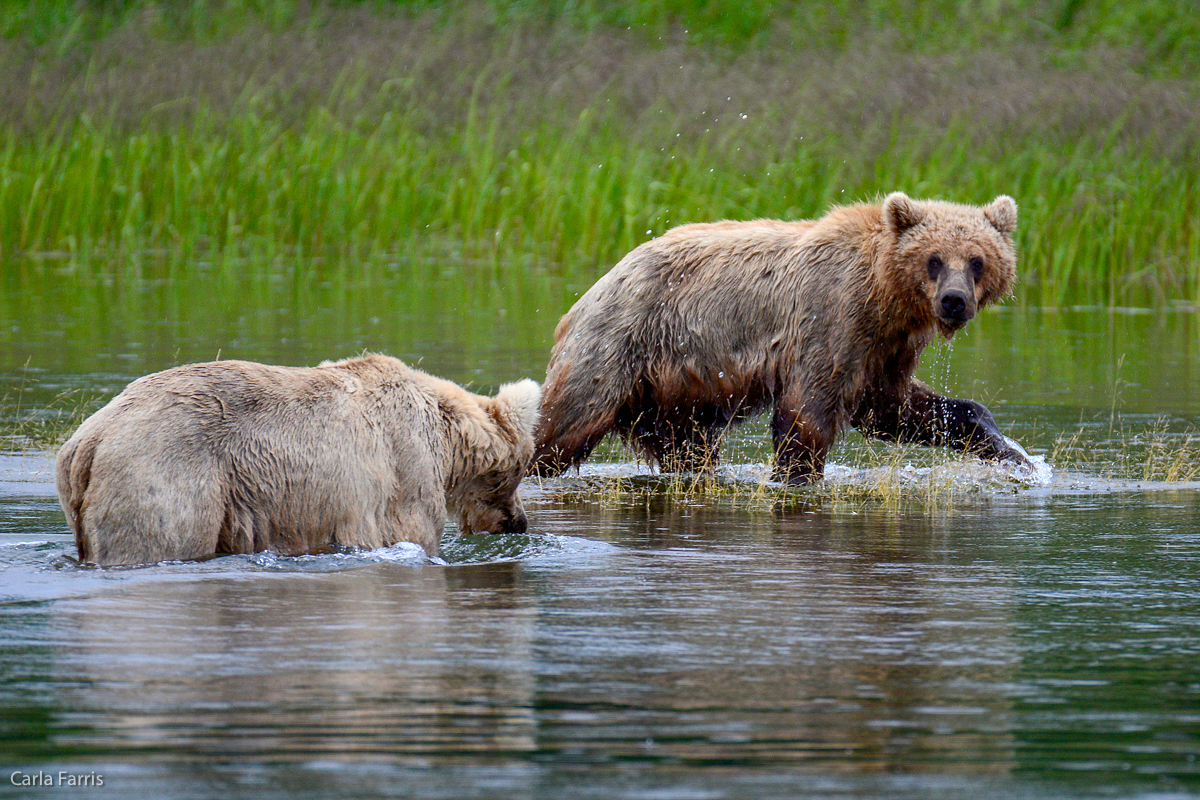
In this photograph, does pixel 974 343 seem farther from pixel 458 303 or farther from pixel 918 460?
pixel 918 460

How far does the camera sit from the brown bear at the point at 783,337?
32.2 ft

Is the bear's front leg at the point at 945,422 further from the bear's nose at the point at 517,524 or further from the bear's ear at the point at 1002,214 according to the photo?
the bear's nose at the point at 517,524

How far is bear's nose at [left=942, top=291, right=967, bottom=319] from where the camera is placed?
9.47m

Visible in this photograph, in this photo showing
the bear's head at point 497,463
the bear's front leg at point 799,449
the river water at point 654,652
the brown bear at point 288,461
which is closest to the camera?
the river water at point 654,652

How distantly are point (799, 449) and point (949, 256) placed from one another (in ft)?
4.25

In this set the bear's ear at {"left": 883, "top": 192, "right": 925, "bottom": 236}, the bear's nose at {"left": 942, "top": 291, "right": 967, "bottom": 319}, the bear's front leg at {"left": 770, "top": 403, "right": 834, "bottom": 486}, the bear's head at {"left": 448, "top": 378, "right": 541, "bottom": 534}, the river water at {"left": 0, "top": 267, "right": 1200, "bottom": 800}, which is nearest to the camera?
the river water at {"left": 0, "top": 267, "right": 1200, "bottom": 800}

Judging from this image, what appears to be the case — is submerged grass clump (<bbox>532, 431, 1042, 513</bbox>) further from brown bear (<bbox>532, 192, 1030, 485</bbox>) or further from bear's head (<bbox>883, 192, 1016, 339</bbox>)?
bear's head (<bbox>883, 192, 1016, 339</bbox>)

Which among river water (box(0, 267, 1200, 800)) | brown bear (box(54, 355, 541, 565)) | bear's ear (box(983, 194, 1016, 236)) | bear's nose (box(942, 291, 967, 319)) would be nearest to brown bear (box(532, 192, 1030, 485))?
bear's ear (box(983, 194, 1016, 236))

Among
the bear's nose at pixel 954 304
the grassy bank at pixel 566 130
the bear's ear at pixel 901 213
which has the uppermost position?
the grassy bank at pixel 566 130

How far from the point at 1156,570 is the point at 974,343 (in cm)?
1071

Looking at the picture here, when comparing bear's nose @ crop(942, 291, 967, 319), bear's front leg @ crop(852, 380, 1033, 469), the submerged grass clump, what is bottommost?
the submerged grass clump

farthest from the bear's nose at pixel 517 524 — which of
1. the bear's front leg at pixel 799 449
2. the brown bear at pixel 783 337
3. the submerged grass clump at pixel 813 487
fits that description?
the bear's front leg at pixel 799 449

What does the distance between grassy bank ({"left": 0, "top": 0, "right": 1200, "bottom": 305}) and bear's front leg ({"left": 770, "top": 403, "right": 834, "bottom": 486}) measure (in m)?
10.3

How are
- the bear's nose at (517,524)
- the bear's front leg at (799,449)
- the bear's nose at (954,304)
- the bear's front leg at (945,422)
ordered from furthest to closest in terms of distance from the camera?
1. the bear's front leg at (945,422)
2. the bear's front leg at (799,449)
3. the bear's nose at (954,304)
4. the bear's nose at (517,524)
